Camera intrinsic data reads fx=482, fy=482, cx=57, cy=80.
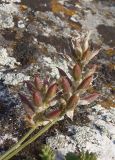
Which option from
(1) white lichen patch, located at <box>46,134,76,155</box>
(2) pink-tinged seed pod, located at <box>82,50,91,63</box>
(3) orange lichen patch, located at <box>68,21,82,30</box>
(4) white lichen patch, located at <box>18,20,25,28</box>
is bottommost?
(1) white lichen patch, located at <box>46,134,76,155</box>

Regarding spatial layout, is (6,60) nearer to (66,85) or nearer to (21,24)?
(21,24)

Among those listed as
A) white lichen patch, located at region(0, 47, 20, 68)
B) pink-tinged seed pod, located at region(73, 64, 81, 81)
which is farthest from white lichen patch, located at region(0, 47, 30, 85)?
pink-tinged seed pod, located at region(73, 64, 81, 81)

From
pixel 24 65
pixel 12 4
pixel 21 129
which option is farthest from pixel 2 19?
pixel 21 129

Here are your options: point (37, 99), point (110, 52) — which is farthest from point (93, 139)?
point (110, 52)

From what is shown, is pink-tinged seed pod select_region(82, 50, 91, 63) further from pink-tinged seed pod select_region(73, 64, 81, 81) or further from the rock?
the rock

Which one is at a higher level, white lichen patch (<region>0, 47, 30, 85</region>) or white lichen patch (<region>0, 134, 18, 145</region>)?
white lichen patch (<region>0, 47, 30, 85</region>)

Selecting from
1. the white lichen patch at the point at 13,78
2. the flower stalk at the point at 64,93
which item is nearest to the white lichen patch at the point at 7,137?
the white lichen patch at the point at 13,78
